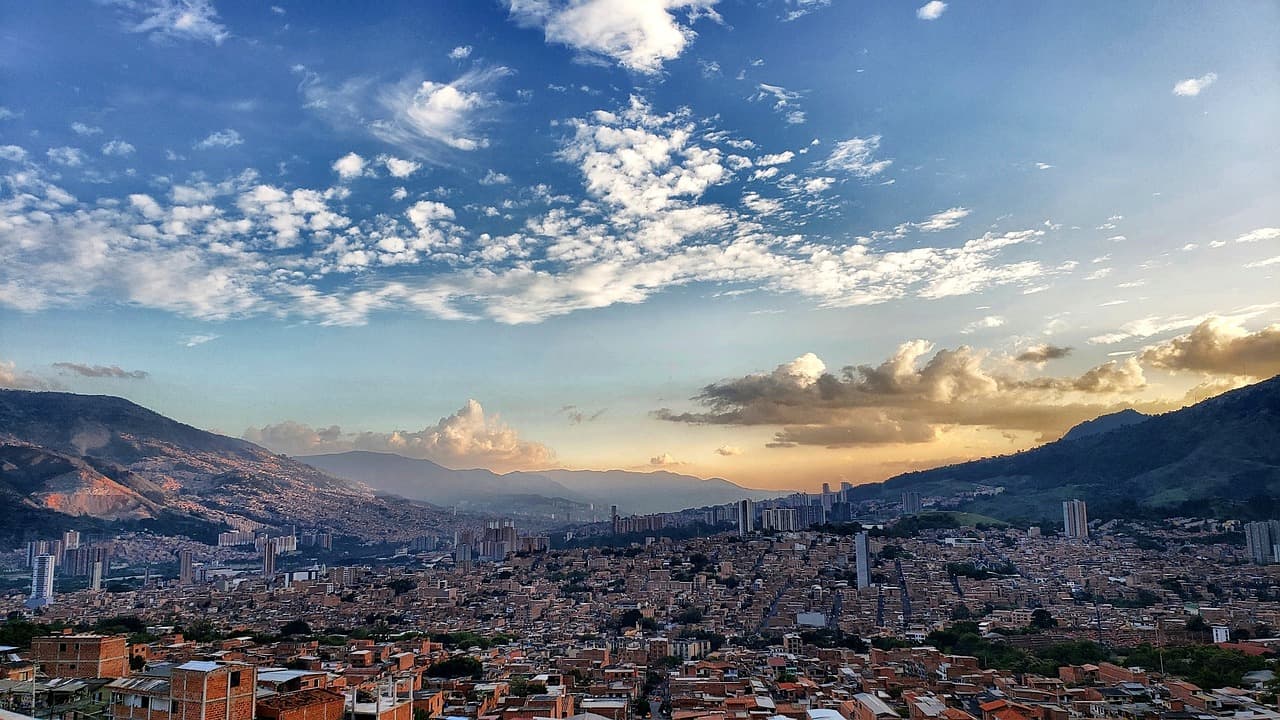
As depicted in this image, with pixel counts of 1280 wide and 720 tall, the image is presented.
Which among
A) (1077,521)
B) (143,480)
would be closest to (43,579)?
Answer: (143,480)

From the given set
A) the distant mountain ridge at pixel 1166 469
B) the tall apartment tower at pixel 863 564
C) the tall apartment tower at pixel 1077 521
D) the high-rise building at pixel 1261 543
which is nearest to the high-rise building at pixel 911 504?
the distant mountain ridge at pixel 1166 469

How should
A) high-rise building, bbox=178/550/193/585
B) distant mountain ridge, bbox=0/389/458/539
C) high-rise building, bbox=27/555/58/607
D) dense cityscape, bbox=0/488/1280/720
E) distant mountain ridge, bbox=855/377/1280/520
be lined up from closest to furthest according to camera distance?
dense cityscape, bbox=0/488/1280/720
high-rise building, bbox=27/555/58/607
high-rise building, bbox=178/550/193/585
distant mountain ridge, bbox=855/377/1280/520
distant mountain ridge, bbox=0/389/458/539

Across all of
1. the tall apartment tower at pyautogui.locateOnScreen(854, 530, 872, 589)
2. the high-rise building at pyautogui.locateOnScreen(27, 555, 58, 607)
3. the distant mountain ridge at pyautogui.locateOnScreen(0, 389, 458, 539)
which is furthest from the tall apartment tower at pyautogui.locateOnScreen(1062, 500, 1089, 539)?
the distant mountain ridge at pyautogui.locateOnScreen(0, 389, 458, 539)

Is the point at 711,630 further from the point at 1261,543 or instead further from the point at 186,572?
the point at 186,572

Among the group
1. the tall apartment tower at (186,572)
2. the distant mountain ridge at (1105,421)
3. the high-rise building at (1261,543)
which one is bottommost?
the tall apartment tower at (186,572)

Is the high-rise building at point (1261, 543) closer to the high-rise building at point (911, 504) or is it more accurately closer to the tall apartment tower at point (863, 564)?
the tall apartment tower at point (863, 564)

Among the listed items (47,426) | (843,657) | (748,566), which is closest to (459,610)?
(748,566)

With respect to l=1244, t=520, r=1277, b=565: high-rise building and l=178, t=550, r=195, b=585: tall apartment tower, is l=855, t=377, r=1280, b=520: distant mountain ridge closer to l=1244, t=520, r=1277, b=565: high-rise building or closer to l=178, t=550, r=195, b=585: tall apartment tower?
l=1244, t=520, r=1277, b=565: high-rise building
